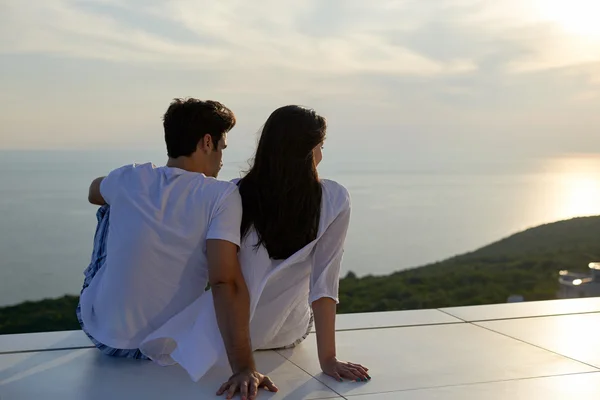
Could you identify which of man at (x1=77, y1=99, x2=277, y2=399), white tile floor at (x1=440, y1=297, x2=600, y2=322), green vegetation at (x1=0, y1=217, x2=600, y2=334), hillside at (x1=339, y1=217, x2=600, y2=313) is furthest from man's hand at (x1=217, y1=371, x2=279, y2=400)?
hillside at (x1=339, y1=217, x2=600, y2=313)

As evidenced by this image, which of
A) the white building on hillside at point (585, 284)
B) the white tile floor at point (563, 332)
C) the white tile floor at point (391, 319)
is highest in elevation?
the white tile floor at point (563, 332)

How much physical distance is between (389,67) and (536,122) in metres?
3.40

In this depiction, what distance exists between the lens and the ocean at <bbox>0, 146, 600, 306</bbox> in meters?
9.67

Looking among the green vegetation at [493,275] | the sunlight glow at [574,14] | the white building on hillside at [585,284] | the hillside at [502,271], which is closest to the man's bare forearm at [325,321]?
the white building on hillside at [585,284]

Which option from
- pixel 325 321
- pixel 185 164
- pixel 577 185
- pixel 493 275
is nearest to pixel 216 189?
pixel 185 164

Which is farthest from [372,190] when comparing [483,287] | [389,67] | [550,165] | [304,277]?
[304,277]

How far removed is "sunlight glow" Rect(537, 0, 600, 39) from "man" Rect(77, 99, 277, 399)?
6.73m

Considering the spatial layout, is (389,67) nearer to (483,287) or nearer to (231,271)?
(483,287)

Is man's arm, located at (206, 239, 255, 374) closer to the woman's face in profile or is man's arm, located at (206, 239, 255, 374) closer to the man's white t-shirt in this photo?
the man's white t-shirt

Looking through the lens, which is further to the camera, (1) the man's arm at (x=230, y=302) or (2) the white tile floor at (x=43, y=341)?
(2) the white tile floor at (x=43, y=341)

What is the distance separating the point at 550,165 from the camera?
13.9 meters

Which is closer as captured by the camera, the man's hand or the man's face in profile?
Answer: the man's hand

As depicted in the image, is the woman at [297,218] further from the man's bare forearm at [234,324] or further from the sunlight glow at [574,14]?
the sunlight glow at [574,14]

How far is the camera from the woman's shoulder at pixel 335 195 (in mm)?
2428
